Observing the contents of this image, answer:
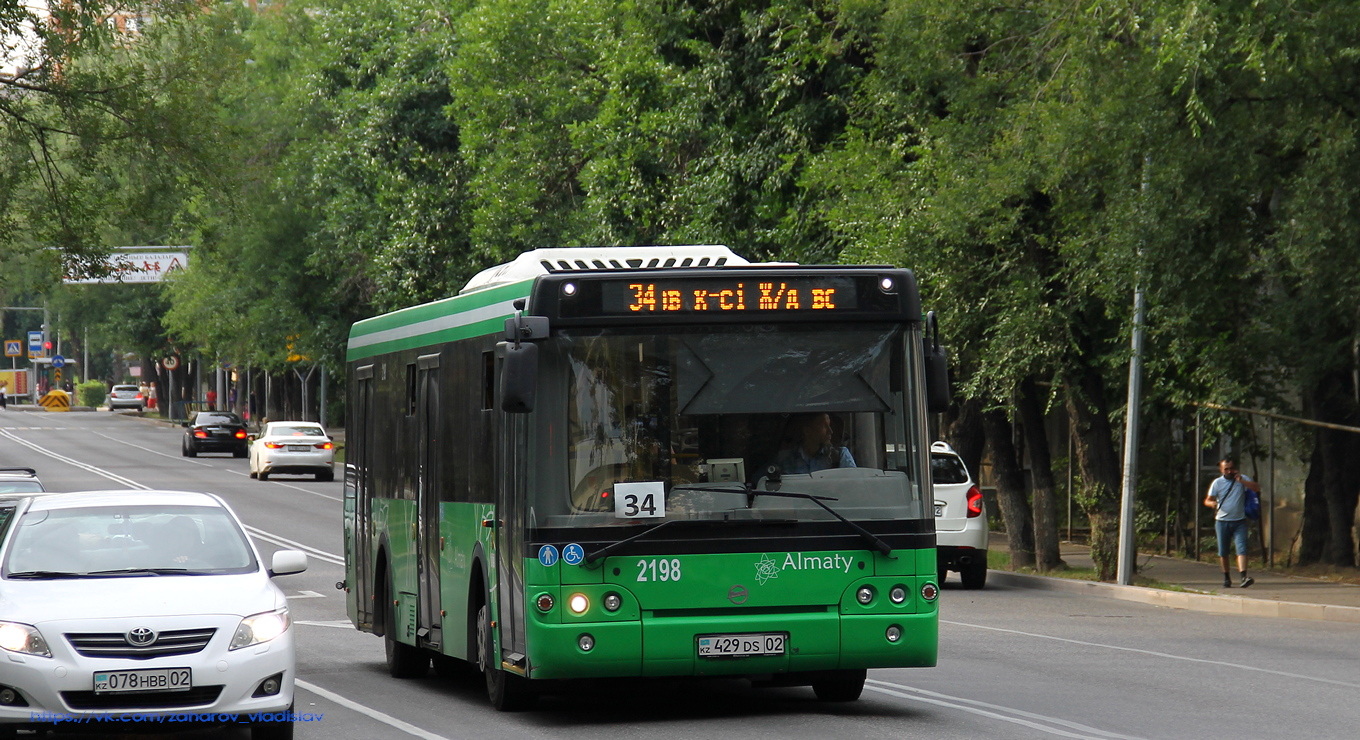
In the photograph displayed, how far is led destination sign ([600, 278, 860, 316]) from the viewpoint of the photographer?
10945mm

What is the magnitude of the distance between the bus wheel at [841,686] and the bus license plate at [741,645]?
1.07 metres

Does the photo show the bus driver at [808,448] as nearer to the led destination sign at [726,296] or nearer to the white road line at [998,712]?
the led destination sign at [726,296]

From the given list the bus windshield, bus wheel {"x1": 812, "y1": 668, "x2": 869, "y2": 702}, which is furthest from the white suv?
the bus windshield

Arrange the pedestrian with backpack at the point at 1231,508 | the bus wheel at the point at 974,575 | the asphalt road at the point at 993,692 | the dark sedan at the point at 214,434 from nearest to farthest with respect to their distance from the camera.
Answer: the asphalt road at the point at 993,692 < the pedestrian with backpack at the point at 1231,508 < the bus wheel at the point at 974,575 < the dark sedan at the point at 214,434

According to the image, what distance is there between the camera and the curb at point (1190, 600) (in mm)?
19862

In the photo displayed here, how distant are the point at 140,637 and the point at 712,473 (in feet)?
10.7

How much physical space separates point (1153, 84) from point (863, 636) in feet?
35.2

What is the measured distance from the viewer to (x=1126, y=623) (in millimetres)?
19281

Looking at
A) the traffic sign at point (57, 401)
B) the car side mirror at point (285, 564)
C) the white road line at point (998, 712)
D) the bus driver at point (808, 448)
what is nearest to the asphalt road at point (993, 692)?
the white road line at point (998, 712)

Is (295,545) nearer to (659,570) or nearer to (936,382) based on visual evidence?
(659,570)

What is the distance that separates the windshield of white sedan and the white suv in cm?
1325

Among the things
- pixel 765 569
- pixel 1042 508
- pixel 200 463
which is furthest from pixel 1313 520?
pixel 200 463

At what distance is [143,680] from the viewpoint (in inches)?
371

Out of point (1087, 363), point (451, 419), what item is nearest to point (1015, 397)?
point (1087, 363)
